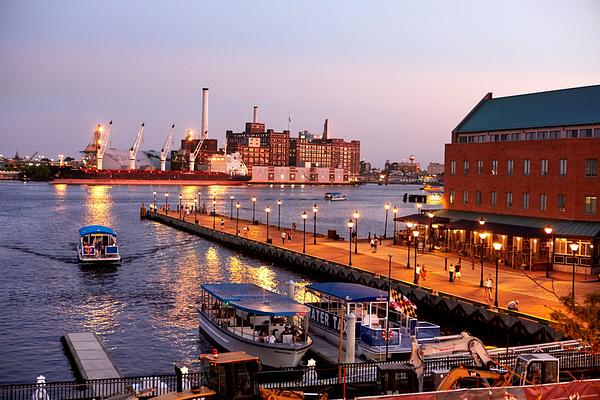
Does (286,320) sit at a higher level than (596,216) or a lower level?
lower

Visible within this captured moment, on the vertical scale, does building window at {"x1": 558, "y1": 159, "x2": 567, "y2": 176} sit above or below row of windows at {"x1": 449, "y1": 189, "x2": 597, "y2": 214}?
above

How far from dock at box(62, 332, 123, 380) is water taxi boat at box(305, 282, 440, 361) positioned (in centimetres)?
1010

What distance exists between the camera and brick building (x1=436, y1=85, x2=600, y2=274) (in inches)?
2080

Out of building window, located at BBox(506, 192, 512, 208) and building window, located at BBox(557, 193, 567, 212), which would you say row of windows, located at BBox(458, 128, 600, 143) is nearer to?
building window, located at BBox(506, 192, 512, 208)

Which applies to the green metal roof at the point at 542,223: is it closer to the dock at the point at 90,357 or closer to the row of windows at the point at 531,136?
the row of windows at the point at 531,136

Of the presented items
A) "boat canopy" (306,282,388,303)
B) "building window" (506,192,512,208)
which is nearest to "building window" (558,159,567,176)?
"building window" (506,192,512,208)

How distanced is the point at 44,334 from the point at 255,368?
Answer: 878 inches

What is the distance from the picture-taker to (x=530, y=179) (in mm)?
58938

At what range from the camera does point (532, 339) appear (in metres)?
35.1

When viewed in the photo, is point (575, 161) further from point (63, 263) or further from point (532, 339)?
point (63, 263)

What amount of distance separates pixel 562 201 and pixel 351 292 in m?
28.2

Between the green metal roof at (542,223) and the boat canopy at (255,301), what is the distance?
2606 centimetres

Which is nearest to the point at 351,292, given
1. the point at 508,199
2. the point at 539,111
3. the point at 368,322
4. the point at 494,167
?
the point at 368,322

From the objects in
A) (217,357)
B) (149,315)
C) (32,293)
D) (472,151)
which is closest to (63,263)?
(32,293)
